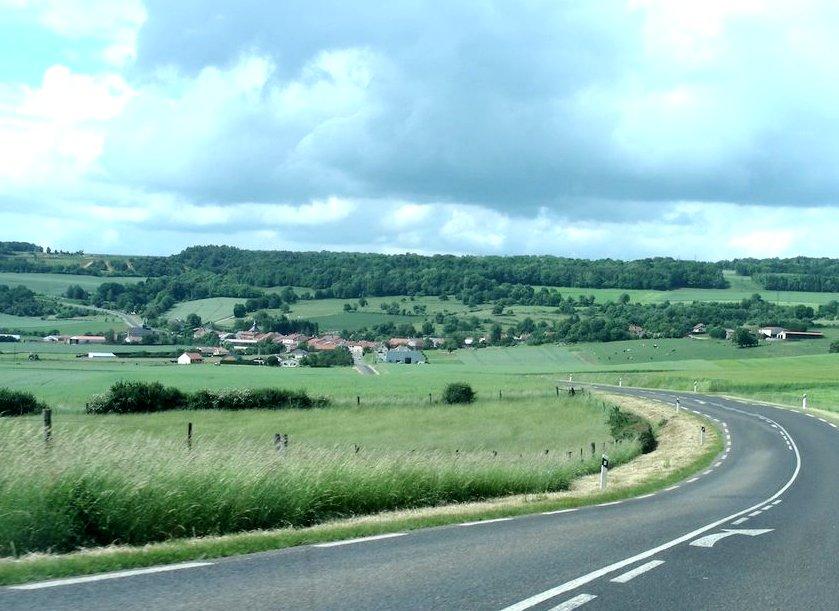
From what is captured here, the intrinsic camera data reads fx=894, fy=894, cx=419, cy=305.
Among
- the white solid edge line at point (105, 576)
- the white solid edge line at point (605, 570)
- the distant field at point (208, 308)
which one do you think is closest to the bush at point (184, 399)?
the white solid edge line at point (605, 570)

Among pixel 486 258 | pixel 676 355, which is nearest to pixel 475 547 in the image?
pixel 676 355

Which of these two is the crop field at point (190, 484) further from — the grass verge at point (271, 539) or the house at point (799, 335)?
the house at point (799, 335)

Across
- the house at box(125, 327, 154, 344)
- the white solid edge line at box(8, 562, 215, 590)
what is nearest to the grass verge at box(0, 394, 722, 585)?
the white solid edge line at box(8, 562, 215, 590)

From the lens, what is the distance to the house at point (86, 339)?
243 ft

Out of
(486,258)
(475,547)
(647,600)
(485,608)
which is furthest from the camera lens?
(486,258)

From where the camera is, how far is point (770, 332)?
106625 millimetres

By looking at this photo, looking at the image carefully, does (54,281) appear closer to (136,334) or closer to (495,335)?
(136,334)

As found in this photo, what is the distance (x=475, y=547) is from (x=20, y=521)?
5.01m

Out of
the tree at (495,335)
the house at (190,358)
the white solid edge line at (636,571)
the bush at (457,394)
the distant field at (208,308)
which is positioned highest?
the distant field at (208,308)

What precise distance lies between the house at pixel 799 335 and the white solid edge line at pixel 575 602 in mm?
106212

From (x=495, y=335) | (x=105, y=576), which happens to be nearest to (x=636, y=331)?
(x=495, y=335)

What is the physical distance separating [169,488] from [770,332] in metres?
105

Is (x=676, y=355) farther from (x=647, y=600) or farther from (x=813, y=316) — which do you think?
(x=647, y=600)

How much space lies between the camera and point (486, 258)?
157 m
